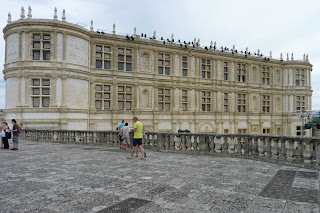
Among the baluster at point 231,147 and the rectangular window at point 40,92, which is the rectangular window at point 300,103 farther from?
the rectangular window at point 40,92

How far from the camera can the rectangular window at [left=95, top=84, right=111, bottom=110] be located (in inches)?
1046

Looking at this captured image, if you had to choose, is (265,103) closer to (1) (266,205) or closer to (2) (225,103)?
(2) (225,103)

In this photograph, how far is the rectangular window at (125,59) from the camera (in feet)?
91.2

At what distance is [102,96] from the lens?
26.6 meters

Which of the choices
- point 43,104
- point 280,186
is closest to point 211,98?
point 43,104

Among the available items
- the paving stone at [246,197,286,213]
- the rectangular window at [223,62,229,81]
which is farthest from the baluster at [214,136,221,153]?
the rectangular window at [223,62,229,81]

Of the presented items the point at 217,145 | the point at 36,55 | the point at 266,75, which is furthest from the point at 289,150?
the point at 266,75

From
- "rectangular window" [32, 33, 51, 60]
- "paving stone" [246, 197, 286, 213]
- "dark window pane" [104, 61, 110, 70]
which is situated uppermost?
"rectangular window" [32, 33, 51, 60]

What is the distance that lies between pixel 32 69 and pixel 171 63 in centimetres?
1465

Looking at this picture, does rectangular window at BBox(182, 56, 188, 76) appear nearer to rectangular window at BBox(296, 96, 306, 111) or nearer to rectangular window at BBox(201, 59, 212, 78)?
rectangular window at BBox(201, 59, 212, 78)

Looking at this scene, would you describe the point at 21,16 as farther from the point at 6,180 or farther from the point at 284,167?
the point at 284,167

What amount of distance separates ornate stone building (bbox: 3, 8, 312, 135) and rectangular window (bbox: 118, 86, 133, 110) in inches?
4.3

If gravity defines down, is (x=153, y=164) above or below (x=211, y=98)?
below

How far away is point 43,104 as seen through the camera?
23469 mm
